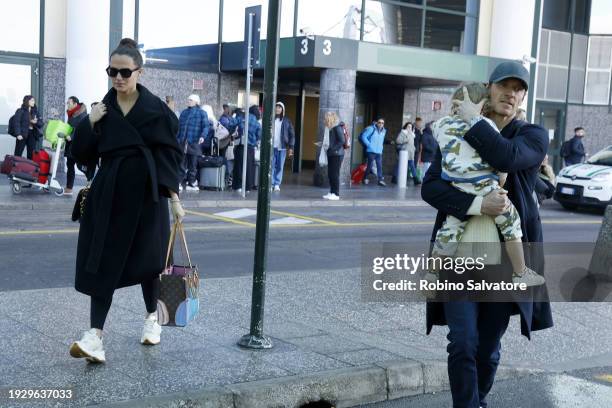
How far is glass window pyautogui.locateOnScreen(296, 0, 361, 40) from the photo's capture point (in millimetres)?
24031

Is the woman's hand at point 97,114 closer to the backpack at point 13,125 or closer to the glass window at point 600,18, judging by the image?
the backpack at point 13,125

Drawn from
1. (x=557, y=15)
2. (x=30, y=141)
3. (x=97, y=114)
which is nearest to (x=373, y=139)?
(x=30, y=141)

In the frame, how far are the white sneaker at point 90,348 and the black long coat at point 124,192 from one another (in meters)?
0.25

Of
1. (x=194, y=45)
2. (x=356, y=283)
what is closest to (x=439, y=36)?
(x=194, y=45)

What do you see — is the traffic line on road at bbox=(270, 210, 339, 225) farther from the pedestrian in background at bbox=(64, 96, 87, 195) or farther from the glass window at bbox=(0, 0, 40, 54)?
the glass window at bbox=(0, 0, 40, 54)

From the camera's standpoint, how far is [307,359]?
5.48 metres

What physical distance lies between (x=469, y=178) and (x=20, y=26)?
61.6ft

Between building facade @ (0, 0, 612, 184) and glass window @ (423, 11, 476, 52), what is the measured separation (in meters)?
0.04

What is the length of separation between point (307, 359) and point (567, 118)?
28.2 metres

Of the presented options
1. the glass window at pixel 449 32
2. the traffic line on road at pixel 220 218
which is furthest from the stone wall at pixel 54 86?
the glass window at pixel 449 32

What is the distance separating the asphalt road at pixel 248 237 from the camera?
9180 millimetres

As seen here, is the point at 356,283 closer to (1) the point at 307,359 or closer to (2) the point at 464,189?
(1) the point at 307,359

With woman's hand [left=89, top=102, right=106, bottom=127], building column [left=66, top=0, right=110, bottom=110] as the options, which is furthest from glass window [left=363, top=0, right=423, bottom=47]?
woman's hand [left=89, top=102, right=106, bottom=127]

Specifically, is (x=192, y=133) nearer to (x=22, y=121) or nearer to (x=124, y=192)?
(x=22, y=121)
